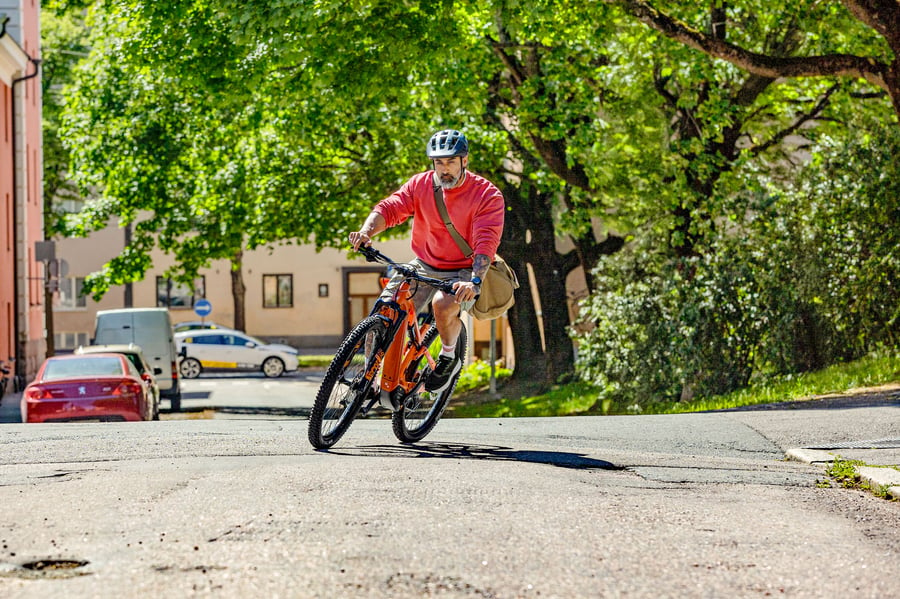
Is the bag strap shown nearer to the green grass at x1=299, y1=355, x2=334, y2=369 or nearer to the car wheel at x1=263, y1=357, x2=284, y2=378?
the car wheel at x1=263, y1=357, x2=284, y2=378

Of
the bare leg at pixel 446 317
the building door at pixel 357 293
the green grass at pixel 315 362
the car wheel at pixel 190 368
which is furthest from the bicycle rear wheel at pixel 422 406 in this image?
the building door at pixel 357 293

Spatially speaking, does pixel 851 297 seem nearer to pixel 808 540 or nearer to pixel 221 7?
pixel 221 7

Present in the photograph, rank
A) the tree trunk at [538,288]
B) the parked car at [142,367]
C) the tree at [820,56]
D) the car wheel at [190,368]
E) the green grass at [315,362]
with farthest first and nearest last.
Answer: the green grass at [315,362]
the car wheel at [190,368]
the tree trunk at [538,288]
the parked car at [142,367]
the tree at [820,56]

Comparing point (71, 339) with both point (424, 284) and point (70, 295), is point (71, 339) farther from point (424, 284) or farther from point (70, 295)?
point (424, 284)

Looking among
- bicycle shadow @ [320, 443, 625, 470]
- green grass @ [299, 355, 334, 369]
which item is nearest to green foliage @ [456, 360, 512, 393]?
green grass @ [299, 355, 334, 369]

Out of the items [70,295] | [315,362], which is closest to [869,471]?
[315,362]

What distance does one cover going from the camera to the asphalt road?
16.8 ft

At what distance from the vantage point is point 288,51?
643 inches

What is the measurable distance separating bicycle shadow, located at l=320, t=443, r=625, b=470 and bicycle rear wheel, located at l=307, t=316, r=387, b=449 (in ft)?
0.54

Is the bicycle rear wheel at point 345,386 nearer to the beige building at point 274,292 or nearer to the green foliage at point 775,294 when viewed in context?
the green foliage at point 775,294

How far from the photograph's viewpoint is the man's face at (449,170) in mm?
8695

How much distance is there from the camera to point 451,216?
8.79 meters

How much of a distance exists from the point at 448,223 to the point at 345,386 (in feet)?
3.99

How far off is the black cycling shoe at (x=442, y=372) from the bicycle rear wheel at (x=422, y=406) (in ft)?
0.15
